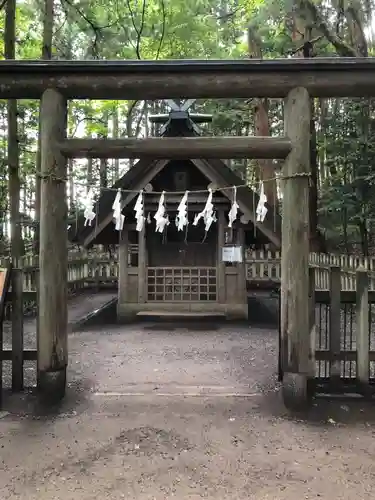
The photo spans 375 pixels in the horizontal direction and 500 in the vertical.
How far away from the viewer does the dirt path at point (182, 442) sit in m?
3.52

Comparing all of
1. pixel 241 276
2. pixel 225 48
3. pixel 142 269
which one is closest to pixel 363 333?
pixel 241 276

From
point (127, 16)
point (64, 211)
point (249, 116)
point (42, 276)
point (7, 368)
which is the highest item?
point (127, 16)

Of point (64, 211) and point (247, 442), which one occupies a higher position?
point (64, 211)

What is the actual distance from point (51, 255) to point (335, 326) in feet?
11.8

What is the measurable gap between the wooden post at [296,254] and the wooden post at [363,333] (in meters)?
0.66

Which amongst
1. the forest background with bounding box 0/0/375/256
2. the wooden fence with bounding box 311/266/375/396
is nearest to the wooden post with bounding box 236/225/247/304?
the forest background with bounding box 0/0/375/256

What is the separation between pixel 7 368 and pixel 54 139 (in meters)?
4.19

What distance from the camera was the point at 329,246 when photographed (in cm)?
1958

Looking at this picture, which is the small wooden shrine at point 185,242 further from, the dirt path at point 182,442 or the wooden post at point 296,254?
the wooden post at point 296,254

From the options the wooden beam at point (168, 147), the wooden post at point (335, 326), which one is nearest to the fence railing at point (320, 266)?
the wooden post at point (335, 326)

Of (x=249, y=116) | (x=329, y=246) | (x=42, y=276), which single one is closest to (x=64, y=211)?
(x=42, y=276)

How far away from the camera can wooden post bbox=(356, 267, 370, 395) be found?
5.32 m

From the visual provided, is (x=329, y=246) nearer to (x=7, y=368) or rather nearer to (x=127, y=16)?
(x=127, y=16)

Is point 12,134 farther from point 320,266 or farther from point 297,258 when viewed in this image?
point 320,266
